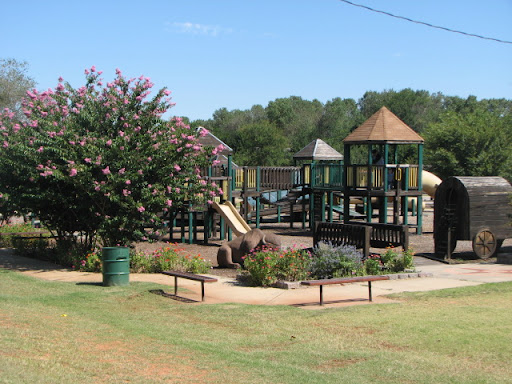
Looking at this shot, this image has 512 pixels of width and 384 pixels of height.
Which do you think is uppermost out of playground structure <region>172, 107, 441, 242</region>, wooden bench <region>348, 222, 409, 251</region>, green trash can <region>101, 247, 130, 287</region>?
playground structure <region>172, 107, 441, 242</region>

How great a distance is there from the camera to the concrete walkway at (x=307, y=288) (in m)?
13.5

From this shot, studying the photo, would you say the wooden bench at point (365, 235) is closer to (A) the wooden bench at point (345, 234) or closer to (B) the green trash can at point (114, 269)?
(A) the wooden bench at point (345, 234)

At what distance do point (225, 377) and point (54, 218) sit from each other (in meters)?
13.4

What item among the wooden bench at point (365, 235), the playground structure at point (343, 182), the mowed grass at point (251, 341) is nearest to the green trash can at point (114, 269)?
the mowed grass at point (251, 341)

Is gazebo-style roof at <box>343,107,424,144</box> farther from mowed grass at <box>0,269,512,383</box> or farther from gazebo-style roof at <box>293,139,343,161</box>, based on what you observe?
mowed grass at <box>0,269,512,383</box>

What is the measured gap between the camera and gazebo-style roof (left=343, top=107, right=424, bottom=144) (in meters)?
28.6

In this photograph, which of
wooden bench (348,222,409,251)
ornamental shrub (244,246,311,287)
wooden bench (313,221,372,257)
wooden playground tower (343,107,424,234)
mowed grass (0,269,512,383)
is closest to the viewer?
mowed grass (0,269,512,383)

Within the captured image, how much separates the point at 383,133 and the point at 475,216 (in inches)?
345

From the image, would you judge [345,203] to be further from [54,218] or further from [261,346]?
[261,346]

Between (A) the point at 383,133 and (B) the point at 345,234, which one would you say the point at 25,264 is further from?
(A) the point at 383,133

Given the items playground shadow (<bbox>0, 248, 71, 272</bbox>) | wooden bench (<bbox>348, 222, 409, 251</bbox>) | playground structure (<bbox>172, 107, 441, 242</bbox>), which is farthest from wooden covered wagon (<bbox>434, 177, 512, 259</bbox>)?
playground shadow (<bbox>0, 248, 71, 272</bbox>)

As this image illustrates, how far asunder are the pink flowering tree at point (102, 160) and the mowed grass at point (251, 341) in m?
5.07

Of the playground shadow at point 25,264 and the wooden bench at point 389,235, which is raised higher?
the wooden bench at point 389,235

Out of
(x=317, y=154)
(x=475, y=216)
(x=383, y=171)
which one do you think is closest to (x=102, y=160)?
(x=475, y=216)
